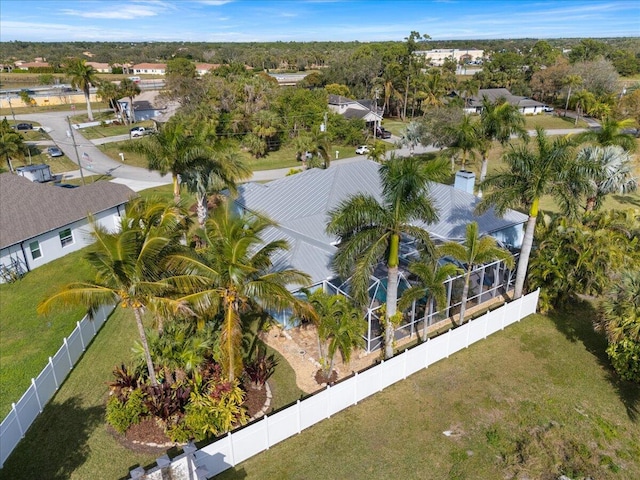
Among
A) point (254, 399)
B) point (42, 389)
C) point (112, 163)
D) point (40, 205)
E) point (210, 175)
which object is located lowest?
point (112, 163)

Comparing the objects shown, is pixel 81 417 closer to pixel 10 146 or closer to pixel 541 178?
pixel 541 178

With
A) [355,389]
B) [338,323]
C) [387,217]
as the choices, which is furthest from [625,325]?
[338,323]

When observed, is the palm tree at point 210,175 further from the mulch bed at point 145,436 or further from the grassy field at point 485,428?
the grassy field at point 485,428

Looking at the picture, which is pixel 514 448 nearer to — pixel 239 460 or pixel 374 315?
pixel 374 315

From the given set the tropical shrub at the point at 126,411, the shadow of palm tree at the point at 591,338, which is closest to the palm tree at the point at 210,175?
the tropical shrub at the point at 126,411

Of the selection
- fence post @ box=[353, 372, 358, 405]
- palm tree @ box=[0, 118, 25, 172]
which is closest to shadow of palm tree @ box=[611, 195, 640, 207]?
fence post @ box=[353, 372, 358, 405]
